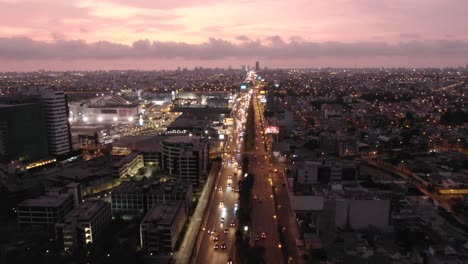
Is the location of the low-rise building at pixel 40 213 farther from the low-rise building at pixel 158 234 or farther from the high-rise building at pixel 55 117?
the high-rise building at pixel 55 117

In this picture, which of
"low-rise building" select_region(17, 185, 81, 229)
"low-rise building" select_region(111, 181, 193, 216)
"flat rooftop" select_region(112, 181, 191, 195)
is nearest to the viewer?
"low-rise building" select_region(17, 185, 81, 229)

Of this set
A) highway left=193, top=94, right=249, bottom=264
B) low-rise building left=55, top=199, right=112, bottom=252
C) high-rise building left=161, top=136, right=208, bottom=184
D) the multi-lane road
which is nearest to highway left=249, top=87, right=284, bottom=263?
the multi-lane road

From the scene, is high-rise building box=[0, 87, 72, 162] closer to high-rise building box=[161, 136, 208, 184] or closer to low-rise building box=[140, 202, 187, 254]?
high-rise building box=[161, 136, 208, 184]

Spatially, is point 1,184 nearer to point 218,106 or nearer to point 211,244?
point 211,244

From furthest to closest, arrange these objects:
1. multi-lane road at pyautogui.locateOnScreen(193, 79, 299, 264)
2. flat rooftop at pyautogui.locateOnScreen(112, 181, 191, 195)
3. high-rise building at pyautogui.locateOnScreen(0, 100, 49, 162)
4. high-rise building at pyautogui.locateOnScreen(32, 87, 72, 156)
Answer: high-rise building at pyautogui.locateOnScreen(32, 87, 72, 156) < high-rise building at pyautogui.locateOnScreen(0, 100, 49, 162) < flat rooftop at pyautogui.locateOnScreen(112, 181, 191, 195) < multi-lane road at pyautogui.locateOnScreen(193, 79, 299, 264)

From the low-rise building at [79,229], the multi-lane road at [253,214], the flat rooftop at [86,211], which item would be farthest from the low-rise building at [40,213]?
the multi-lane road at [253,214]

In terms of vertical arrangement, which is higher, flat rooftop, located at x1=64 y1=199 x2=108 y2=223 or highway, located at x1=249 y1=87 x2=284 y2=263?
flat rooftop, located at x1=64 y1=199 x2=108 y2=223

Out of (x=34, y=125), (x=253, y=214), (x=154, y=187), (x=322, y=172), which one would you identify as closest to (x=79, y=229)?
(x=154, y=187)

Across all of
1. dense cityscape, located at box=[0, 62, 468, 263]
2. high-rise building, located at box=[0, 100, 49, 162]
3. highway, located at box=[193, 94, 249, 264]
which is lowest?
highway, located at box=[193, 94, 249, 264]
